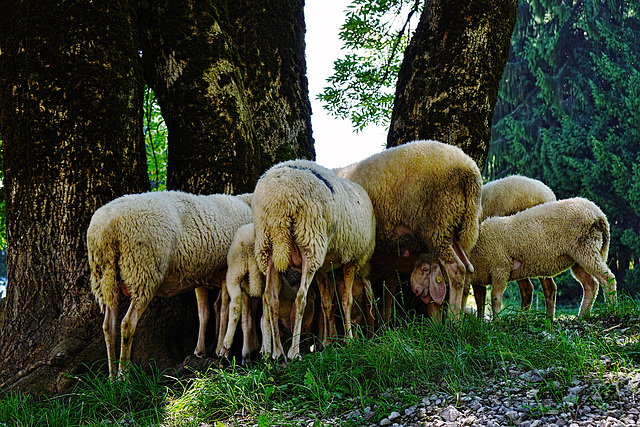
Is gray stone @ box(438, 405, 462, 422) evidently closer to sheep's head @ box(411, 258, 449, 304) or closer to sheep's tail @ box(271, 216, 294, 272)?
sheep's tail @ box(271, 216, 294, 272)

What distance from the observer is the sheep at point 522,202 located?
729 centimetres

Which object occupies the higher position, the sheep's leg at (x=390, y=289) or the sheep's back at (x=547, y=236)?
Result: the sheep's back at (x=547, y=236)

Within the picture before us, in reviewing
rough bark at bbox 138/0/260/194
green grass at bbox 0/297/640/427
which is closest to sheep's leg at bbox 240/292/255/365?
green grass at bbox 0/297/640/427

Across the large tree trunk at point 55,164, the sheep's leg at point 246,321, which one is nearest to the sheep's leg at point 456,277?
the sheep's leg at point 246,321

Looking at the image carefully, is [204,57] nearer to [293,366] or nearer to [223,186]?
[223,186]

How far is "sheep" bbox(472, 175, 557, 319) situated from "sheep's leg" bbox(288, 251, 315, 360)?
3.44m

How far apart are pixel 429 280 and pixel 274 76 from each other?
3420 mm

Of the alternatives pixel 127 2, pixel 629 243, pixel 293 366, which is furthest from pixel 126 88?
pixel 629 243

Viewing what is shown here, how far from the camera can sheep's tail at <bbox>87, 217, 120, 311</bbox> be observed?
443 centimetres

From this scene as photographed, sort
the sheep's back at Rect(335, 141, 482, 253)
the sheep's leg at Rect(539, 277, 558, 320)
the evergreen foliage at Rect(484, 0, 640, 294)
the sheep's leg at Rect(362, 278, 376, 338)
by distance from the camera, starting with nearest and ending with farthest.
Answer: the sheep's back at Rect(335, 141, 482, 253) < the sheep's leg at Rect(362, 278, 376, 338) < the sheep's leg at Rect(539, 277, 558, 320) < the evergreen foliage at Rect(484, 0, 640, 294)

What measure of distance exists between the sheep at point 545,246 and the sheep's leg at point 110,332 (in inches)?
148

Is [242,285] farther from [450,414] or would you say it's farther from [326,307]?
[450,414]

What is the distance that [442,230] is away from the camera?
5.37m

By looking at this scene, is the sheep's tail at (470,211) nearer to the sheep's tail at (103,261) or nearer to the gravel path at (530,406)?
the gravel path at (530,406)
